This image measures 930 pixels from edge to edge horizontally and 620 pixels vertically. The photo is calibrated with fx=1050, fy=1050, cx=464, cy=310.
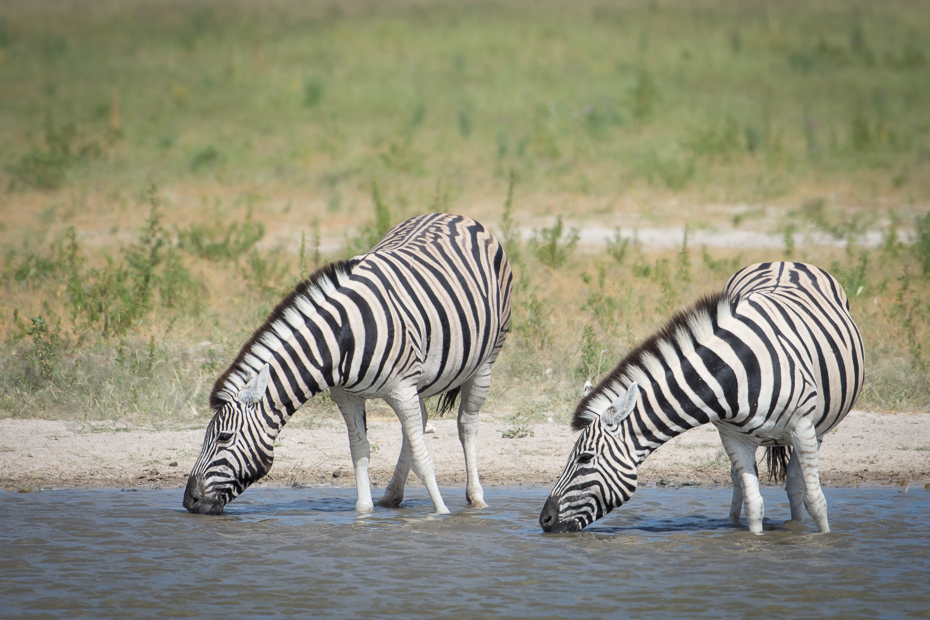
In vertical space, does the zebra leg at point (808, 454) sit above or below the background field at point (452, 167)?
below

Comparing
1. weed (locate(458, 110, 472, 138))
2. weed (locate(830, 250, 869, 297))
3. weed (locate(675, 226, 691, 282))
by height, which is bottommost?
weed (locate(830, 250, 869, 297))

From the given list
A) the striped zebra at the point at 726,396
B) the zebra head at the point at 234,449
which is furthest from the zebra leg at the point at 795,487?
the zebra head at the point at 234,449

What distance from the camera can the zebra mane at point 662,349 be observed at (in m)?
5.67

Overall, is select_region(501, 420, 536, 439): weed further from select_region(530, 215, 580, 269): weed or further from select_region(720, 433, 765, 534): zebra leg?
select_region(530, 215, 580, 269): weed

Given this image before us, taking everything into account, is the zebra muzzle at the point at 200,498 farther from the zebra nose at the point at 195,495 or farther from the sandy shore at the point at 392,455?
the sandy shore at the point at 392,455

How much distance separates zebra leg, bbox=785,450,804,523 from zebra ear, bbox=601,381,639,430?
3.56ft

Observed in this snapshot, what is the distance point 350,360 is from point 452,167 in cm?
1427

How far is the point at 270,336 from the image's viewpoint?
6.21m

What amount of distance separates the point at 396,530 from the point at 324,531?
0.43 meters

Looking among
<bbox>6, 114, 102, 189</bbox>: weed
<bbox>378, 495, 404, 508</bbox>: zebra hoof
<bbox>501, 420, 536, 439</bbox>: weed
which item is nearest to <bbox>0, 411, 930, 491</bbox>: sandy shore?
<bbox>501, 420, 536, 439</bbox>: weed

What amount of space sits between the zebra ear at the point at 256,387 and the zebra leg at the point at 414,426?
760 mm

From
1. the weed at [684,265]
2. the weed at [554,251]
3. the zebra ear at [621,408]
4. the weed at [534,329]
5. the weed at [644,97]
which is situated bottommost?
the zebra ear at [621,408]

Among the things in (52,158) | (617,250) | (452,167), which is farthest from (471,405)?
(52,158)

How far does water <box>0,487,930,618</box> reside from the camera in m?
4.96
